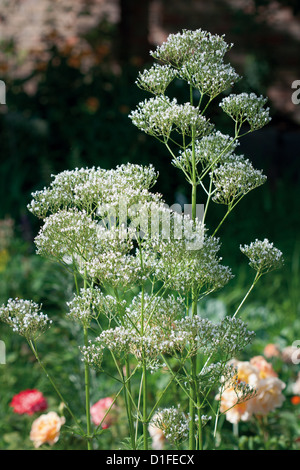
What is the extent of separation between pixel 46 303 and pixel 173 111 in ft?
6.64

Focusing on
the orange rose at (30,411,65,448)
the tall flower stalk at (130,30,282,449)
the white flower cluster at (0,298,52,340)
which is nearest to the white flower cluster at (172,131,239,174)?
the tall flower stalk at (130,30,282,449)

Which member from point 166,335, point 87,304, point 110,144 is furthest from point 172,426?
point 110,144

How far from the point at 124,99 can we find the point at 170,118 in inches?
144

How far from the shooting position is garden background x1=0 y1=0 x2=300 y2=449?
2.54 meters

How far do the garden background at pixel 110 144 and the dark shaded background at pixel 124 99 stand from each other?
0.01 m

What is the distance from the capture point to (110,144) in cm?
443

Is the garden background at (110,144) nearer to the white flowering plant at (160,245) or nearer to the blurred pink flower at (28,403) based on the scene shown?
the blurred pink flower at (28,403)

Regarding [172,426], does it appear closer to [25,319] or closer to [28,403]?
[25,319]

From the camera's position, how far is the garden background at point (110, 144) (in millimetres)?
2541

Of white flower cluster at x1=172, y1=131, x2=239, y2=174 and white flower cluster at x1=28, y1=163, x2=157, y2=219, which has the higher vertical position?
white flower cluster at x1=172, y1=131, x2=239, y2=174

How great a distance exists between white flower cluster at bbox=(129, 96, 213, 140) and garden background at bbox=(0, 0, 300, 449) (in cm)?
99

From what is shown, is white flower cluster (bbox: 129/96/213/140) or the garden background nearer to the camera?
white flower cluster (bbox: 129/96/213/140)

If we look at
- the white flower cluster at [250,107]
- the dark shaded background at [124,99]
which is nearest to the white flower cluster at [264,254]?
the white flower cluster at [250,107]

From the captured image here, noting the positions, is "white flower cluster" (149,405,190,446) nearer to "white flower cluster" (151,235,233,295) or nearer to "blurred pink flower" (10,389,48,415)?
"white flower cluster" (151,235,233,295)
